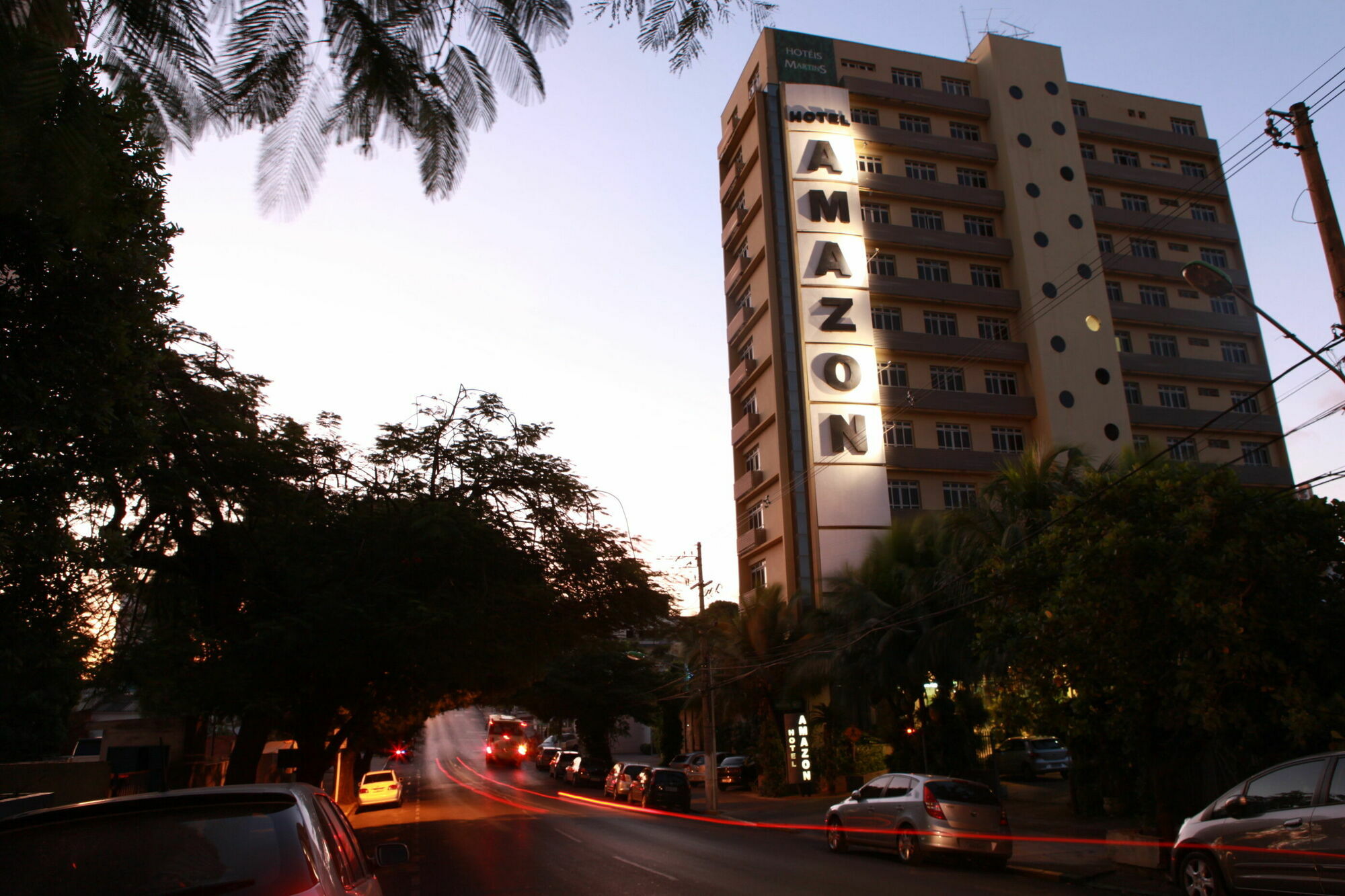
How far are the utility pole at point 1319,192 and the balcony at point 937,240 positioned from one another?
37.1 metres

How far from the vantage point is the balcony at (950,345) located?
1881 inches

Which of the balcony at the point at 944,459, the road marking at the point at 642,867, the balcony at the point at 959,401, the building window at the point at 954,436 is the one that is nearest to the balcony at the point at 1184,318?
the balcony at the point at 959,401

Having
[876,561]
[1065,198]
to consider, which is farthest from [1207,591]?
[1065,198]

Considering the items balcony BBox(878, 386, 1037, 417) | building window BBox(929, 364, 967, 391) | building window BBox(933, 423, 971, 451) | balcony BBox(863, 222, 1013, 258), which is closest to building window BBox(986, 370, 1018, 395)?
balcony BBox(878, 386, 1037, 417)

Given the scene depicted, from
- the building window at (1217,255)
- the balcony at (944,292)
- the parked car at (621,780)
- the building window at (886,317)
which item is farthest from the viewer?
the building window at (1217,255)

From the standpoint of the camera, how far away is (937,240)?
5009cm

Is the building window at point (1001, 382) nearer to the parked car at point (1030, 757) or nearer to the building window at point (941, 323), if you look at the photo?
the building window at point (941, 323)

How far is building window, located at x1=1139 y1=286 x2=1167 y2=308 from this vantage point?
5353 centimetres

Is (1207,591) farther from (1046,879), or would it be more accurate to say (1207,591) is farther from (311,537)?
(311,537)

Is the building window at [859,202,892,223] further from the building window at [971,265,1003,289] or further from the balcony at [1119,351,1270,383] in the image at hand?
the balcony at [1119,351,1270,383]

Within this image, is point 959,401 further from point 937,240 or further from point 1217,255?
point 1217,255

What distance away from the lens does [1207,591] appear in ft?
41.5

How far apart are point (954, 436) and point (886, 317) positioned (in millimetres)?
6961

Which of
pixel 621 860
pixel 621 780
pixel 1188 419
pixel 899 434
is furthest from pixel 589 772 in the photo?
pixel 1188 419
